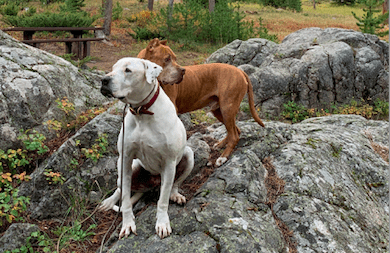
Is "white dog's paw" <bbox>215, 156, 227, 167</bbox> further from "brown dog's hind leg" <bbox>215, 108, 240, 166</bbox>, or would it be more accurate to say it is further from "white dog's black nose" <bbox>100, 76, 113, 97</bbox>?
"white dog's black nose" <bbox>100, 76, 113, 97</bbox>

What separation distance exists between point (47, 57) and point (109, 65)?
5.76m

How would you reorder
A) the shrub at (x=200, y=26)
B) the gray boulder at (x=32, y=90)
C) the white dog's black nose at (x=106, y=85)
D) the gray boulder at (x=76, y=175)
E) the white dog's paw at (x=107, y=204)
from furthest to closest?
the shrub at (x=200, y=26) → the gray boulder at (x=32, y=90) → the gray boulder at (x=76, y=175) → the white dog's paw at (x=107, y=204) → the white dog's black nose at (x=106, y=85)

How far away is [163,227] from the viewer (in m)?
3.00

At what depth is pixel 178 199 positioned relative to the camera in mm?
3391

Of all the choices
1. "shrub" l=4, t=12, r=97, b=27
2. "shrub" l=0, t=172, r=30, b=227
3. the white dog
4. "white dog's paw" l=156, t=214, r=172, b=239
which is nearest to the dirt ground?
"shrub" l=4, t=12, r=97, b=27

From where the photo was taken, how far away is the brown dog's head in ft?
11.2

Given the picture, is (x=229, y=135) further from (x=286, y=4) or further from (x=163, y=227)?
(x=286, y=4)

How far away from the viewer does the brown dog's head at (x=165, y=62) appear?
134 inches

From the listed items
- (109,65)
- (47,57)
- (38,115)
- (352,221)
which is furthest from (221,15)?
(352,221)

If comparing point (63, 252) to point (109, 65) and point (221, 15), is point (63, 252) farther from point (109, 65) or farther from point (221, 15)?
point (221, 15)

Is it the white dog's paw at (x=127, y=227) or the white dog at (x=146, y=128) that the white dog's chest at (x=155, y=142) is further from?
the white dog's paw at (x=127, y=227)

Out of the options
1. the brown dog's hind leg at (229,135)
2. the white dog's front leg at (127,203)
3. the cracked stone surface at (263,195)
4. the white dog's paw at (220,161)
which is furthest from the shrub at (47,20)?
the white dog's front leg at (127,203)

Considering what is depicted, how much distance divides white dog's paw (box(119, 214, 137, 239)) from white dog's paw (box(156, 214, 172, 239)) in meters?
0.24

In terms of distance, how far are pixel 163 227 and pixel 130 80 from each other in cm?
135
